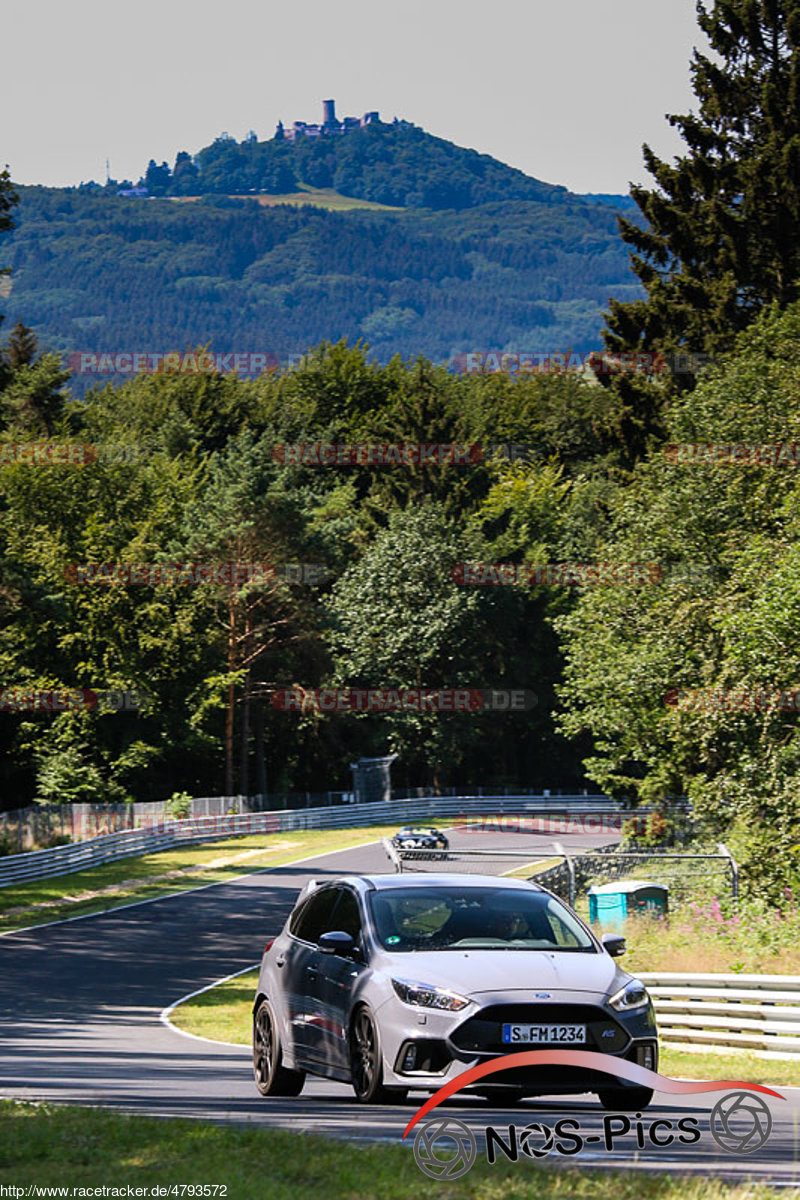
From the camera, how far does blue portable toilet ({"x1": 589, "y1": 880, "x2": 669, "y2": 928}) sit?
25.7m

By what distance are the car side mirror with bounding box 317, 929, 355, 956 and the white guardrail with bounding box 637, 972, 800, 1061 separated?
6.79m

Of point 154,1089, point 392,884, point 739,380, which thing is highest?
point 739,380

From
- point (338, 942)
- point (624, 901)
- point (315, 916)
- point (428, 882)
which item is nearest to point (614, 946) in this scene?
point (428, 882)

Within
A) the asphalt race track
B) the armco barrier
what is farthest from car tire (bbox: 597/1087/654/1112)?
→ the armco barrier

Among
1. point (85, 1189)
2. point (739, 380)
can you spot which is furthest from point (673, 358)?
point (85, 1189)

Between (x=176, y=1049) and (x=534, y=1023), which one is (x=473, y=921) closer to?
(x=534, y=1023)

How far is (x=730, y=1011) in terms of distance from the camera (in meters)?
17.2

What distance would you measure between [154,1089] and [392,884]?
3003mm

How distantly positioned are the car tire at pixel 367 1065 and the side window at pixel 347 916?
2.43ft

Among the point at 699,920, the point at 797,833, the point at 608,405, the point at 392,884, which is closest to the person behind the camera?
the point at 392,884

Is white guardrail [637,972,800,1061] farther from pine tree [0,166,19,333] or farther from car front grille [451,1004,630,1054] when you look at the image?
pine tree [0,166,19,333]

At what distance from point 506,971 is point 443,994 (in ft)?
1.45

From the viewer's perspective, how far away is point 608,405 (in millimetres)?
96375

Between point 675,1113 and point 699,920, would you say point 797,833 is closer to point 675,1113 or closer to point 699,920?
point 699,920
